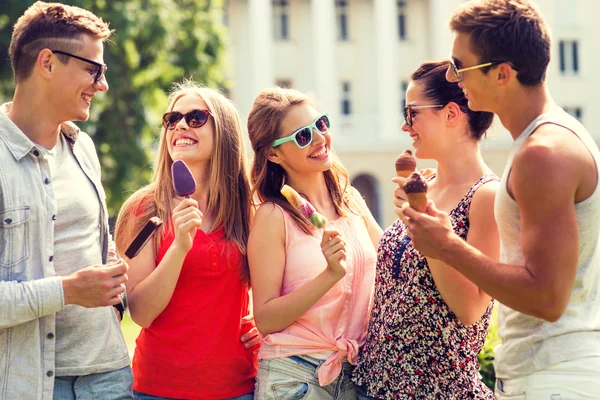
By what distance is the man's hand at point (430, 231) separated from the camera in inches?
124

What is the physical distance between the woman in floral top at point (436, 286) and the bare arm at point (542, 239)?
25.0 inches

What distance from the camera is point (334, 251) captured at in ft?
12.6

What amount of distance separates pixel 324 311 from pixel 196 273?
667 millimetres

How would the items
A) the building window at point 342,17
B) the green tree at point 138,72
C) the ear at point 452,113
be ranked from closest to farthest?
1. the ear at point 452,113
2. the green tree at point 138,72
3. the building window at point 342,17

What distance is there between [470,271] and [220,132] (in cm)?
185

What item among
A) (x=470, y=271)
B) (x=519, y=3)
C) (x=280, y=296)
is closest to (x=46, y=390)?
(x=280, y=296)

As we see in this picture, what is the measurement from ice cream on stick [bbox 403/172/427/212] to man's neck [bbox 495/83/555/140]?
0.42m

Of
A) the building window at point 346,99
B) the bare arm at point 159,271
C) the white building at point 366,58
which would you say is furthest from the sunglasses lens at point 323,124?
the building window at point 346,99

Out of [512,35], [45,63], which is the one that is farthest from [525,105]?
[45,63]

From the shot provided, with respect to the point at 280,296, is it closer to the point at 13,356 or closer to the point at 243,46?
the point at 13,356

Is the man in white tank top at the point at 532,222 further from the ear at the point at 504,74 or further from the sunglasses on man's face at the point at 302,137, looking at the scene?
the sunglasses on man's face at the point at 302,137

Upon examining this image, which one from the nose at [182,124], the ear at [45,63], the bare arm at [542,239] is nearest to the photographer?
the bare arm at [542,239]

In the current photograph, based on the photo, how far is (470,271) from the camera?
3.10m

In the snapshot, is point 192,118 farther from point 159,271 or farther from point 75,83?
point 159,271
